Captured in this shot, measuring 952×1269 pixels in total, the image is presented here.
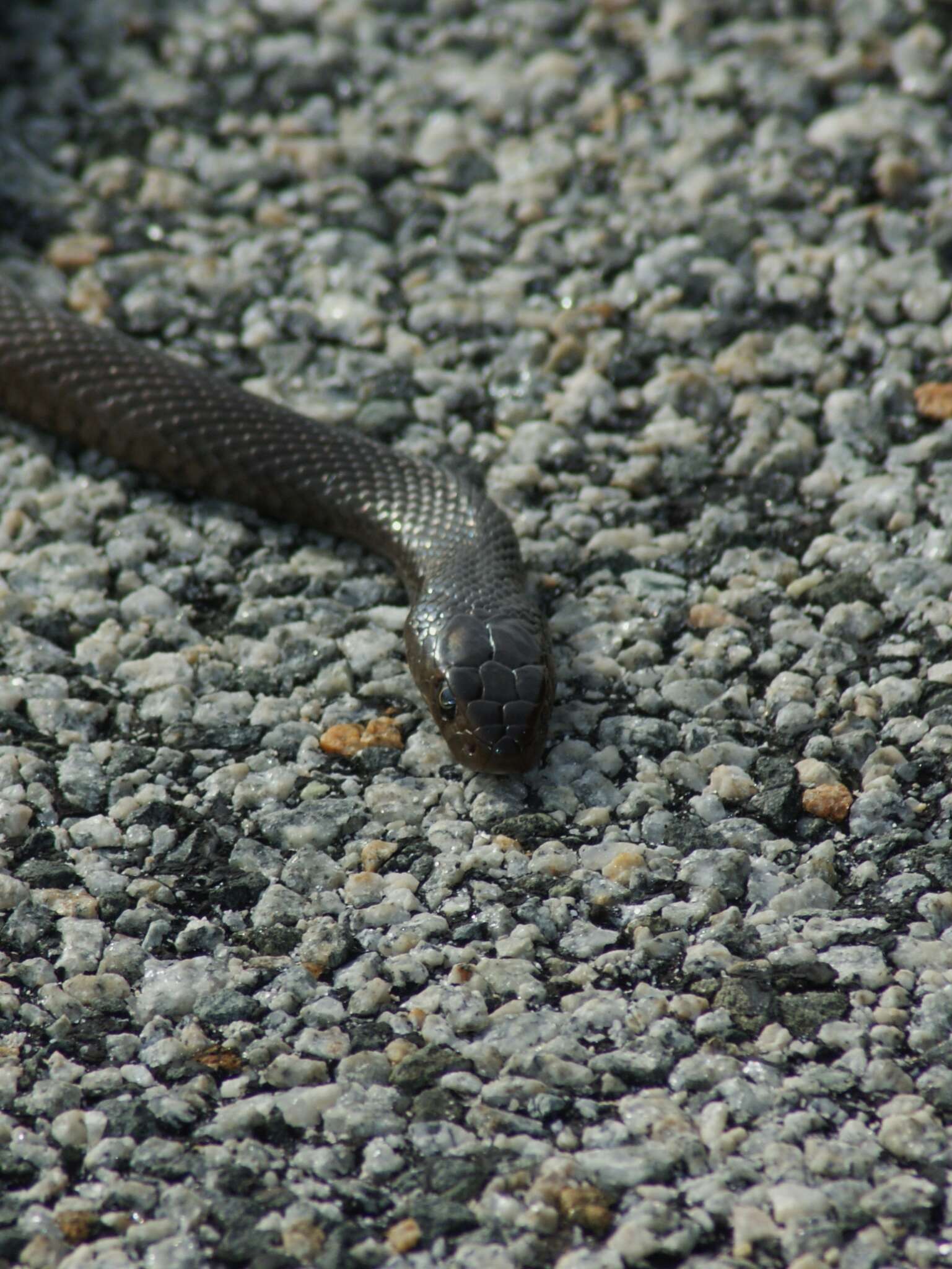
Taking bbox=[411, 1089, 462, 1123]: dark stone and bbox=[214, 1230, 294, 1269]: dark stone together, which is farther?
bbox=[411, 1089, 462, 1123]: dark stone

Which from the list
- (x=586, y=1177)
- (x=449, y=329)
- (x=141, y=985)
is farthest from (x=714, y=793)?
(x=449, y=329)

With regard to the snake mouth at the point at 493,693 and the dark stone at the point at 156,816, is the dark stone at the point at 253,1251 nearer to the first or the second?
the dark stone at the point at 156,816

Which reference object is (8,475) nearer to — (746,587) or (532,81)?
(746,587)

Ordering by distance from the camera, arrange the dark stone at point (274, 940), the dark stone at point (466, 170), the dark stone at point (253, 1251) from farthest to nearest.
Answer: the dark stone at point (466, 170)
the dark stone at point (274, 940)
the dark stone at point (253, 1251)

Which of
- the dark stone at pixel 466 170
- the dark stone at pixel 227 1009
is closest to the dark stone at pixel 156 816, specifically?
the dark stone at pixel 227 1009

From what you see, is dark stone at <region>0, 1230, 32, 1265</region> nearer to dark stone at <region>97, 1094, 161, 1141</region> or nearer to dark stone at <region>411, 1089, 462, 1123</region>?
dark stone at <region>97, 1094, 161, 1141</region>

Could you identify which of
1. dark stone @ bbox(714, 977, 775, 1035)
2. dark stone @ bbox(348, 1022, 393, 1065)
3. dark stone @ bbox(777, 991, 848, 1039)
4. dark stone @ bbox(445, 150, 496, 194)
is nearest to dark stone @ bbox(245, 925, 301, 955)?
dark stone @ bbox(348, 1022, 393, 1065)

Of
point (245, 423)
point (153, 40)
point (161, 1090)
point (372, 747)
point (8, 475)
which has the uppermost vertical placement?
point (153, 40)

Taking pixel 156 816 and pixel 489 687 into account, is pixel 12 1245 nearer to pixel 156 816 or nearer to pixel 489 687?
pixel 156 816
